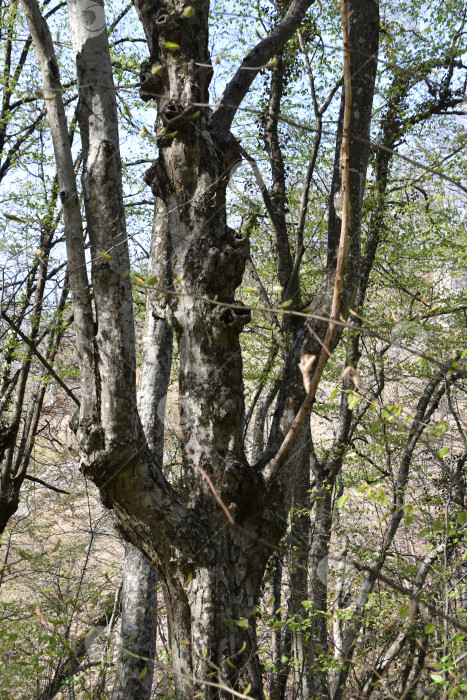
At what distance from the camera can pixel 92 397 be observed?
2.39m

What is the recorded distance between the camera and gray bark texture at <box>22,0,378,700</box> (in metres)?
2.33

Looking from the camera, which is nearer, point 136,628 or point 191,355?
point 191,355

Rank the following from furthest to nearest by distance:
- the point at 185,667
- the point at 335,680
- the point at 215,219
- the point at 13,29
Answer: the point at 13,29, the point at 335,680, the point at 215,219, the point at 185,667

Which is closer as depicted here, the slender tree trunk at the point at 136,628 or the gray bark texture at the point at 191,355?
the gray bark texture at the point at 191,355

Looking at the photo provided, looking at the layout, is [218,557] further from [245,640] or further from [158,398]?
[158,398]

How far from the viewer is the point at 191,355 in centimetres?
268

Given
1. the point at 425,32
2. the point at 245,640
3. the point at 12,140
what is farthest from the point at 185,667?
the point at 425,32

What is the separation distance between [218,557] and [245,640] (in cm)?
36

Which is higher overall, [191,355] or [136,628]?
[191,355]

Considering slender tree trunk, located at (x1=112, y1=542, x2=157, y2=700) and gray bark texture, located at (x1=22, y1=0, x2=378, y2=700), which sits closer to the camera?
gray bark texture, located at (x1=22, y1=0, x2=378, y2=700)

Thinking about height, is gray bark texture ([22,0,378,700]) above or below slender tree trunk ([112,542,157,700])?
above

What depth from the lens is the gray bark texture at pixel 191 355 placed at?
233cm

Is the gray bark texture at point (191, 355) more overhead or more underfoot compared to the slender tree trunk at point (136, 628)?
more overhead

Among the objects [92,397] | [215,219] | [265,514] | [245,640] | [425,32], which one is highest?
[425,32]
